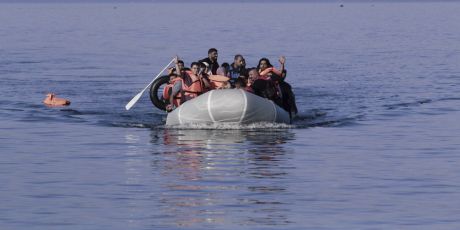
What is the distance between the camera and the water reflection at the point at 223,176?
19875 millimetres

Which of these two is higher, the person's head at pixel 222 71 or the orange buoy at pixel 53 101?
the person's head at pixel 222 71

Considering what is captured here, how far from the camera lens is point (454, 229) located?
18750 mm

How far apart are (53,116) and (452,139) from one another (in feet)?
35.7

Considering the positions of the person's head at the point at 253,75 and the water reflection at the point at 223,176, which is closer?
the water reflection at the point at 223,176

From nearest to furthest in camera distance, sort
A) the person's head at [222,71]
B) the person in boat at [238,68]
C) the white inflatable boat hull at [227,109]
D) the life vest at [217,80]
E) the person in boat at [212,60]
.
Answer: the white inflatable boat hull at [227,109]
the life vest at [217,80]
the person's head at [222,71]
the person in boat at [238,68]
the person in boat at [212,60]

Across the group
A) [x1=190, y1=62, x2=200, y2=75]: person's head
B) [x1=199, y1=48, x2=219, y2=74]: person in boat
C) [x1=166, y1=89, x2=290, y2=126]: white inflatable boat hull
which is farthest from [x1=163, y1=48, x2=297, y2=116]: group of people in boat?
[x1=199, y1=48, x2=219, y2=74]: person in boat

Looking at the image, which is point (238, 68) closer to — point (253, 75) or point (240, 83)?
point (253, 75)

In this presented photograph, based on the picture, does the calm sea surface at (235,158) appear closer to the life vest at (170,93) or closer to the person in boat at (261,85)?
the life vest at (170,93)

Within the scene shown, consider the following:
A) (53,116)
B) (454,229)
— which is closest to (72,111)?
(53,116)

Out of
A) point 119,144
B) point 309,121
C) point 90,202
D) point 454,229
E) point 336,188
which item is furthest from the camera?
point 309,121

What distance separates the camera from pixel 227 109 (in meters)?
31.2

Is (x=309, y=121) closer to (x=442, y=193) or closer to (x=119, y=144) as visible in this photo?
(x=119, y=144)

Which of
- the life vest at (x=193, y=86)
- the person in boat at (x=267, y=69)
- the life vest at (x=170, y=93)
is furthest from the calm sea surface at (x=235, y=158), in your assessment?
the person in boat at (x=267, y=69)

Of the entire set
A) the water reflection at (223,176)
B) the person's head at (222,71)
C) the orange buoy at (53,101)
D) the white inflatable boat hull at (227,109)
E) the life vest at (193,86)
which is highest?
the person's head at (222,71)
